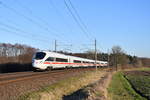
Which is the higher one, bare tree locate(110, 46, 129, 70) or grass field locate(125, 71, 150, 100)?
bare tree locate(110, 46, 129, 70)

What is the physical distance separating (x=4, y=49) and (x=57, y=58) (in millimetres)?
52228

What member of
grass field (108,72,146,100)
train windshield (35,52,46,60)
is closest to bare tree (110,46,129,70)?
train windshield (35,52,46,60)

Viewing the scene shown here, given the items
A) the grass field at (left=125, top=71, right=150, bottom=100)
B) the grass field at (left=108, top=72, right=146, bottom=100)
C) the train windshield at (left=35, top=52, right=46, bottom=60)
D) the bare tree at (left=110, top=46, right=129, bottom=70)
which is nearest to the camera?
the grass field at (left=108, top=72, right=146, bottom=100)

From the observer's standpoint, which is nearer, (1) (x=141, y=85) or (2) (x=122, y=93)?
(2) (x=122, y=93)

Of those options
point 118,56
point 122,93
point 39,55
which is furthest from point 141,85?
point 118,56

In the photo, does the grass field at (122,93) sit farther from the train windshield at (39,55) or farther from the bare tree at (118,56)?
the bare tree at (118,56)

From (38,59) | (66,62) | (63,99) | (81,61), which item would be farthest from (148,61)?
(63,99)

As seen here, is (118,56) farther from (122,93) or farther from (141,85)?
(122,93)

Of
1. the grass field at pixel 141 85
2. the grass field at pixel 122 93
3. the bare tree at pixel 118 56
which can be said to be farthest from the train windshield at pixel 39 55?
the bare tree at pixel 118 56

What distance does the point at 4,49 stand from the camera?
82125mm

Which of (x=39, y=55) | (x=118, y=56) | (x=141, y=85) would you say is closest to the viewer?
(x=141, y=85)

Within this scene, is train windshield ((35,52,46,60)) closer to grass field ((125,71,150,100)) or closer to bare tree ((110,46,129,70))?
grass field ((125,71,150,100))

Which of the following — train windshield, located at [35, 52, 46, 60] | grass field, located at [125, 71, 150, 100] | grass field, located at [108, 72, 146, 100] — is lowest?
grass field, located at [125, 71, 150, 100]

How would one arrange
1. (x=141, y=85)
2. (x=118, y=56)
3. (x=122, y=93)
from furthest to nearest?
1. (x=118, y=56)
2. (x=141, y=85)
3. (x=122, y=93)
